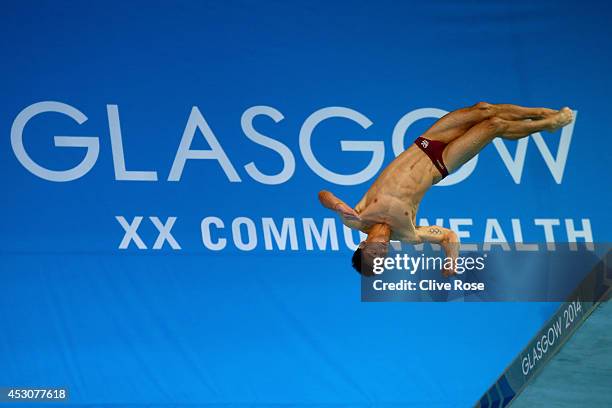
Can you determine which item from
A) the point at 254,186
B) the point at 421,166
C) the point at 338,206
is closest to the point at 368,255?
the point at 338,206

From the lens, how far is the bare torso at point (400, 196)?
6846 millimetres

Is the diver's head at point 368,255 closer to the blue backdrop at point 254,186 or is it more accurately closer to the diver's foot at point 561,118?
the blue backdrop at point 254,186

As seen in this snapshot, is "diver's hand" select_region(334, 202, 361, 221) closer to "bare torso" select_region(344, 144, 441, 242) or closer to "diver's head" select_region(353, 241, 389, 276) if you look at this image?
"bare torso" select_region(344, 144, 441, 242)

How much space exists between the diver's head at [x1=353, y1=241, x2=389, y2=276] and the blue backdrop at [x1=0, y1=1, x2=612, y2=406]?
570 mm

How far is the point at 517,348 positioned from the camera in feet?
26.4

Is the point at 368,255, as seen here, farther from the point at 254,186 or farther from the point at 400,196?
the point at 254,186

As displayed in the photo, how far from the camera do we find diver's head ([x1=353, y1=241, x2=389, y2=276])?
695 cm

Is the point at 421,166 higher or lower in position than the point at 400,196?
higher

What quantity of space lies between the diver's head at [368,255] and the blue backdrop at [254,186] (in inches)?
22.4

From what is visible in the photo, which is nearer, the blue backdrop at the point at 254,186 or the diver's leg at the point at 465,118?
the diver's leg at the point at 465,118

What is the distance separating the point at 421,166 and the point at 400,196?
0.93 ft

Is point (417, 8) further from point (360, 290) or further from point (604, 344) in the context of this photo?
point (604, 344)

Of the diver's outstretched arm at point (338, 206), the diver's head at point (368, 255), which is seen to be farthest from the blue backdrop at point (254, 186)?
the diver's outstretched arm at point (338, 206)

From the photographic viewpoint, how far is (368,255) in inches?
282
